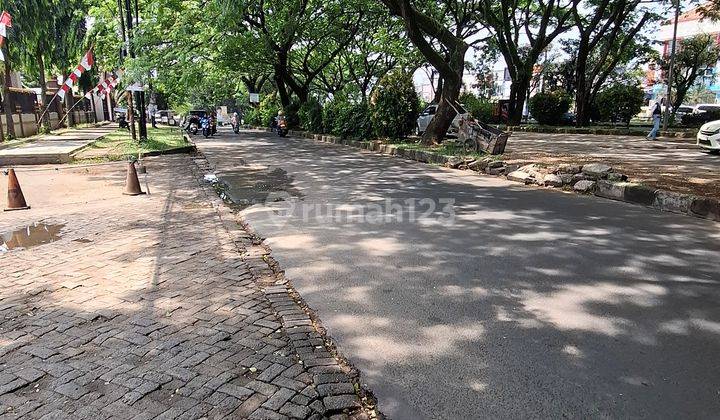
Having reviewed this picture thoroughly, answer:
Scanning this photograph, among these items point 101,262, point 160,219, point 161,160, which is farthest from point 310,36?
point 101,262

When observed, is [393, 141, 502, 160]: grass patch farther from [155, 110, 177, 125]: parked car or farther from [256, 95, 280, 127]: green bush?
[155, 110, 177, 125]: parked car

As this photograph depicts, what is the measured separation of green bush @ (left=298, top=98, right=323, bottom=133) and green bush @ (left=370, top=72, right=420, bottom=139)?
7.54 m

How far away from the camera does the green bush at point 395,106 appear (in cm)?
1697

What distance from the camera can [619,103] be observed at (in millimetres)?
25688

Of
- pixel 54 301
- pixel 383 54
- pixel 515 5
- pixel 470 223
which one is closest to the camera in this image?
pixel 54 301

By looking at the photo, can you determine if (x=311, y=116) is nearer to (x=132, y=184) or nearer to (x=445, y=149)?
(x=445, y=149)

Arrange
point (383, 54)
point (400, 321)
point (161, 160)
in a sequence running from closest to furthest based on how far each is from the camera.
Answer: point (400, 321) < point (161, 160) < point (383, 54)

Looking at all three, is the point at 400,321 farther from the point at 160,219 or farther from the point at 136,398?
the point at 160,219

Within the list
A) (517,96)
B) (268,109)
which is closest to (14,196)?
(517,96)

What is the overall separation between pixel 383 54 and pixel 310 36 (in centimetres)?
894

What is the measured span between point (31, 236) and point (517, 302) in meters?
5.80

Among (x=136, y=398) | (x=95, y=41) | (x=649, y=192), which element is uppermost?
(x=95, y=41)

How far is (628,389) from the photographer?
8.86 feet

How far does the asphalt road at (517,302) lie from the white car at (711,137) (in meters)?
6.80
